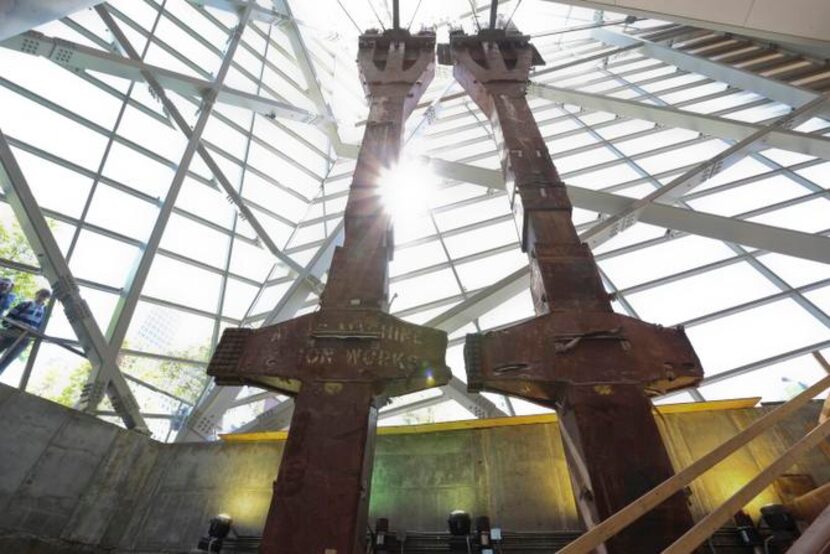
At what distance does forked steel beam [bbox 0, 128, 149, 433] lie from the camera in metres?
6.05

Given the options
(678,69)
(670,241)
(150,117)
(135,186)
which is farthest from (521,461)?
(678,69)

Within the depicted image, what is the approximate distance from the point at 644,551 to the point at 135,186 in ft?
36.8

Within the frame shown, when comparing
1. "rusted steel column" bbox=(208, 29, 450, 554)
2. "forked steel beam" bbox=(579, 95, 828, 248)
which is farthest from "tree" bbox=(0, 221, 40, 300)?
"forked steel beam" bbox=(579, 95, 828, 248)

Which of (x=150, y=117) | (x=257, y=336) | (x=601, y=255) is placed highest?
(x=150, y=117)

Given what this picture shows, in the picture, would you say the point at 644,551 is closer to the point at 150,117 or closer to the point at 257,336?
the point at 257,336

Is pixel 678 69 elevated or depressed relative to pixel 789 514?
elevated

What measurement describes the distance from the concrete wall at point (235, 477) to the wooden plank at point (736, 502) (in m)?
3.07

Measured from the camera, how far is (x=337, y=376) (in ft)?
7.05

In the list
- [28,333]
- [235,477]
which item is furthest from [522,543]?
[28,333]

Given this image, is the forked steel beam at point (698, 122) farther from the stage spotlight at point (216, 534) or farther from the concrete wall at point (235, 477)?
the stage spotlight at point (216, 534)

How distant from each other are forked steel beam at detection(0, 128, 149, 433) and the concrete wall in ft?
2.81

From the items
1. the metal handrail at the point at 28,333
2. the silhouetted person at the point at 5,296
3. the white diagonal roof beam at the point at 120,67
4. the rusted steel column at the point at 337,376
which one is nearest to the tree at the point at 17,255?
the silhouetted person at the point at 5,296

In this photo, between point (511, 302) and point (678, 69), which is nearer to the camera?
point (511, 302)

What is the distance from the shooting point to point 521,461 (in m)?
5.21
